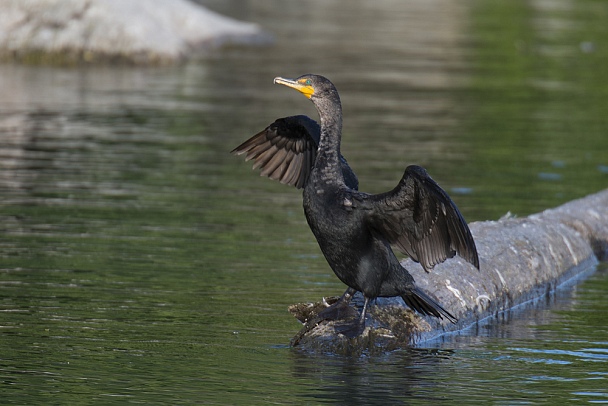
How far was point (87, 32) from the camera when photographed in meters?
27.6

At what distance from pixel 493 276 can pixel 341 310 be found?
6.70 ft

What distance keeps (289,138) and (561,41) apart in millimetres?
28185

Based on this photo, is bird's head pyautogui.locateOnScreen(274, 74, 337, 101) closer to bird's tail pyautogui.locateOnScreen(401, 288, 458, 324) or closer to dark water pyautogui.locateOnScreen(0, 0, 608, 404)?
bird's tail pyautogui.locateOnScreen(401, 288, 458, 324)

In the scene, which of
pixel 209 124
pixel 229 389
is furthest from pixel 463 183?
pixel 229 389

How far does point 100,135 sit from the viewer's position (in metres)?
18.4

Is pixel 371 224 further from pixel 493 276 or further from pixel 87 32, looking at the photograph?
pixel 87 32

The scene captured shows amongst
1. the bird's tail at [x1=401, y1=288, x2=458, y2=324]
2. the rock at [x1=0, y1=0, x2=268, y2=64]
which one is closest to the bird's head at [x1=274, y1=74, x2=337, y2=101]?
the bird's tail at [x1=401, y1=288, x2=458, y2=324]

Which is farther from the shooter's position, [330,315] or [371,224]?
[330,315]

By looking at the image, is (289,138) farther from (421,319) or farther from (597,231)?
(597,231)

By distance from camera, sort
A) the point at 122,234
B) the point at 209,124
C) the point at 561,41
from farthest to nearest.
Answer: the point at 561,41
the point at 209,124
the point at 122,234

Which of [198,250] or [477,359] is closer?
[477,359]

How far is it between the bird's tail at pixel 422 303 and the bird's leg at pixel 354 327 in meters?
0.31

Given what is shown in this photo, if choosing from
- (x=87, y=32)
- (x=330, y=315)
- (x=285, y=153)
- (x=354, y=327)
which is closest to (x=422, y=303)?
(x=354, y=327)

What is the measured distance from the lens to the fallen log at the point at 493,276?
8.68 meters
